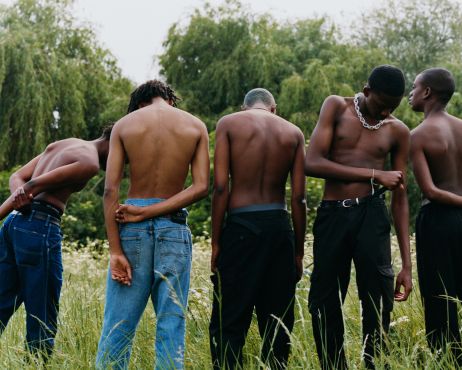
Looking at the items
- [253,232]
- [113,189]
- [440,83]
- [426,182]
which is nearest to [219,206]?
[253,232]

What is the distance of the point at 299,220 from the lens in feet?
14.2

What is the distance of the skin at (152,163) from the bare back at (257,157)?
0.70ft

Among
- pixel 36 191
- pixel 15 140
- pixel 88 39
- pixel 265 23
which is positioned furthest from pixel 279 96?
pixel 36 191

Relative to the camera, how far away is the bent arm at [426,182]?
434cm

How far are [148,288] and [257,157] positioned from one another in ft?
2.91

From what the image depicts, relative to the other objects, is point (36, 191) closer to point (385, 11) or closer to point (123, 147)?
point (123, 147)

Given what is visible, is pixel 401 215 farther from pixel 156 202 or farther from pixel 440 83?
pixel 156 202

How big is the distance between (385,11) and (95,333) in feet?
65.0

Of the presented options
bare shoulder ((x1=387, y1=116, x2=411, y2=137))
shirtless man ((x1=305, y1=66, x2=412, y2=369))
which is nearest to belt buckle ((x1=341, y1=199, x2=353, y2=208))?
shirtless man ((x1=305, y1=66, x2=412, y2=369))

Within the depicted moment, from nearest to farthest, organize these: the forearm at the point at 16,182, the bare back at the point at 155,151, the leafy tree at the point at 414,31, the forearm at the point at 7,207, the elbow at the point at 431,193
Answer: the bare back at the point at 155,151 < the elbow at the point at 431,193 < the forearm at the point at 7,207 < the forearm at the point at 16,182 < the leafy tree at the point at 414,31

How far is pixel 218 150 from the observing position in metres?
4.20

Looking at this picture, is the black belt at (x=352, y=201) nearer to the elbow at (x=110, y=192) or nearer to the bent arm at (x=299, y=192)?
the bent arm at (x=299, y=192)

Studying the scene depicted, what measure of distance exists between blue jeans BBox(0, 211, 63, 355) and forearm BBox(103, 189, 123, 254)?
876 mm

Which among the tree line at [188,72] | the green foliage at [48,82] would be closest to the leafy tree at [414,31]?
the tree line at [188,72]
